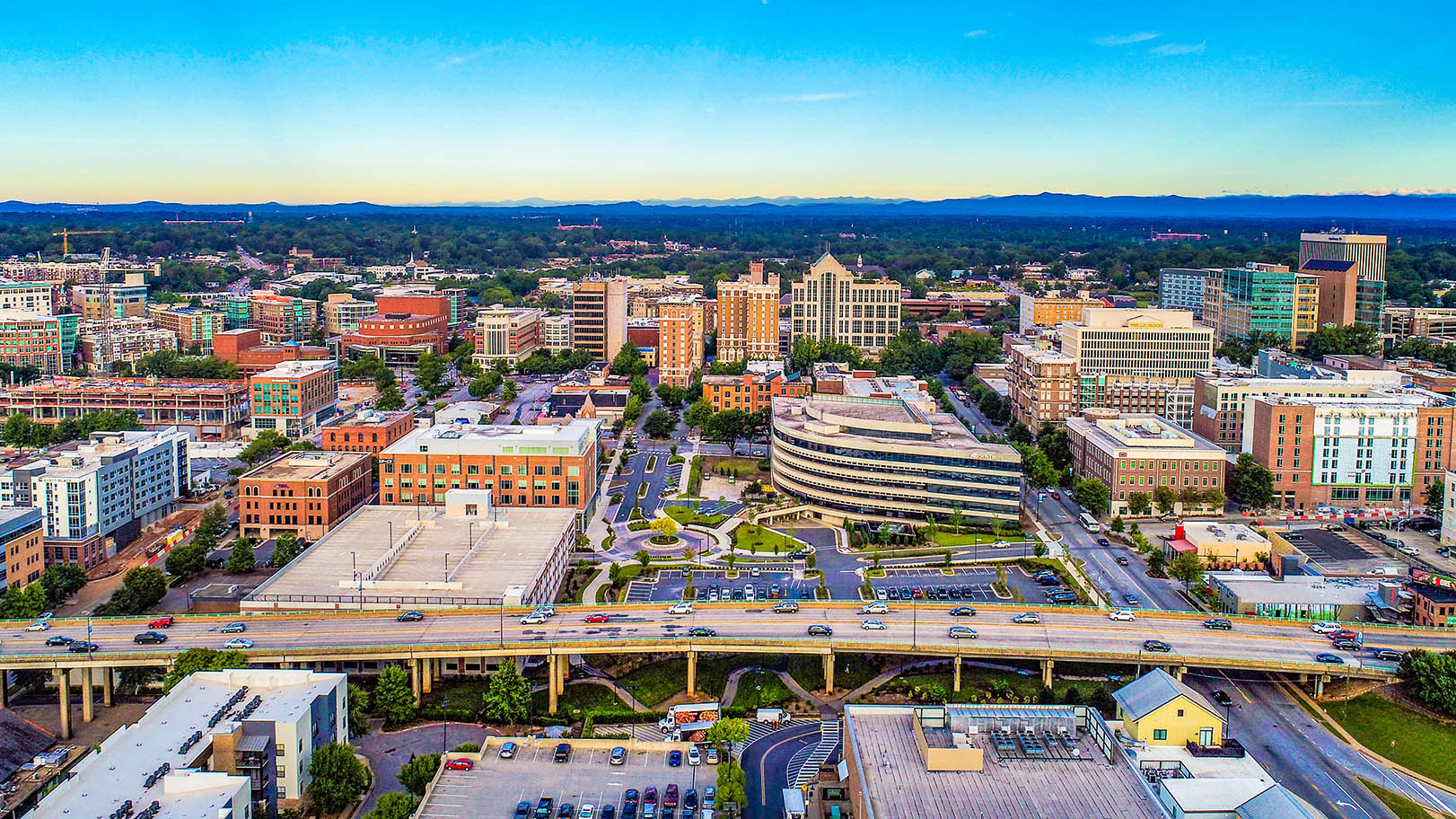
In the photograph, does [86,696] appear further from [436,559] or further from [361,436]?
[361,436]

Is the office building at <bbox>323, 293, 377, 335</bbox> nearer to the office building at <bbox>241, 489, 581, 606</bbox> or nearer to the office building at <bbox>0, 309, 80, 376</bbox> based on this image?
the office building at <bbox>0, 309, 80, 376</bbox>

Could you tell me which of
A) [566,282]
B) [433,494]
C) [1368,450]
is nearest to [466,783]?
[433,494]

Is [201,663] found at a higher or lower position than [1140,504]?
lower

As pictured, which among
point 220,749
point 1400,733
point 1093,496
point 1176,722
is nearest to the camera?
point 220,749

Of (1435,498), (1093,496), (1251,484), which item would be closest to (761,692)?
(1093,496)

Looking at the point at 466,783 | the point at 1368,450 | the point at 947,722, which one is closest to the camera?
the point at 947,722

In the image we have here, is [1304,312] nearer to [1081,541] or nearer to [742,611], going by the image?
[1081,541]

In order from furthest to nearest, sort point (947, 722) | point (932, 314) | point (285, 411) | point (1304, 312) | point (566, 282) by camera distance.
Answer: point (566, 282) < point (932, 314) < point (1304, 312) < point (285, 411) < point (947, 722)
